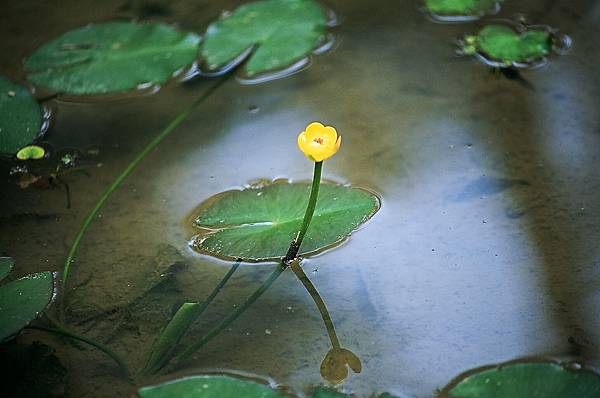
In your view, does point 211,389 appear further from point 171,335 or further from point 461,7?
point 461,7

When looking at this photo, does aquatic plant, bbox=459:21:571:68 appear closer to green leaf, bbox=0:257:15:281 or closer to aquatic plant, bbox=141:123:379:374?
aquatic plant, bbox=141:123:379:374

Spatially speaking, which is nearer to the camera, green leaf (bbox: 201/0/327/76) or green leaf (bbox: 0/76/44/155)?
green leaf (bbox: 0/76/44/155)

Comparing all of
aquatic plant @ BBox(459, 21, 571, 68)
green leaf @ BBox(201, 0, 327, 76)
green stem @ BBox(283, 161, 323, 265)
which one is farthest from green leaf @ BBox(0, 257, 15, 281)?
aquatic plant @ BBox(459, 21, 571, 68)

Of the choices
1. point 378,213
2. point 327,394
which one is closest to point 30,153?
point 378,213

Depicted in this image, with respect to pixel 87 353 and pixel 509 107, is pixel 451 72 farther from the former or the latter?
pixel 87 353

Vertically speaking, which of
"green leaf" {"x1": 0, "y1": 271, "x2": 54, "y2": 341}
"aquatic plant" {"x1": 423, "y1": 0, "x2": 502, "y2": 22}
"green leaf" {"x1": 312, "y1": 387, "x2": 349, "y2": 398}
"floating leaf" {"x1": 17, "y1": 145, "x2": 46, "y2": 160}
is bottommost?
"green leaf" {"x1": 312, "y1": 387, "x2": 349, "y2": 398}

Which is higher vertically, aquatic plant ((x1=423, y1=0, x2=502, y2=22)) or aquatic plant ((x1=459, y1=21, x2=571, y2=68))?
aquatic plant ((x1=423, y1=0, x2=502, y2=22))

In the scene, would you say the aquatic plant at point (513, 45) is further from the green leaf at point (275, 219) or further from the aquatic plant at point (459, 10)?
the green leaf at point (275, 219)
